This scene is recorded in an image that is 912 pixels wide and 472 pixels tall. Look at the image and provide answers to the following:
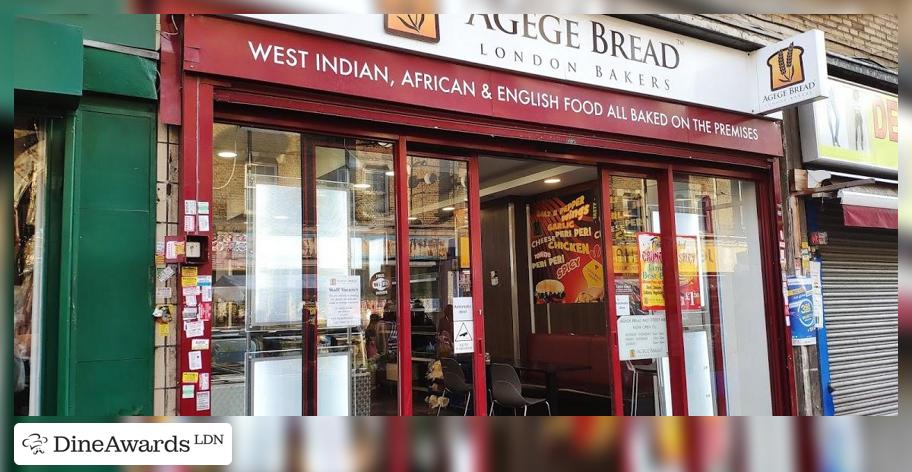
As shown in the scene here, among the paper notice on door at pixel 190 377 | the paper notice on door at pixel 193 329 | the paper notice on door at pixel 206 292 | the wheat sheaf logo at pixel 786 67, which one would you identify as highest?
the wheat sheaf logo at pixel 786 67

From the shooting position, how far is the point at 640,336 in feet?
18.5

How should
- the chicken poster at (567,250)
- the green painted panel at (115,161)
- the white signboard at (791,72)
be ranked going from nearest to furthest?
the green painted panel at (115,161), the white signboard at (791,72), the chicken poster at (567,250)

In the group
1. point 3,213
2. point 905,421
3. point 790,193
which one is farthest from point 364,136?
point 790,193

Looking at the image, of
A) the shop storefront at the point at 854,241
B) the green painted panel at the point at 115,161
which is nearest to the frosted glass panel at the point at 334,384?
the green painted panel at the point at 115,161

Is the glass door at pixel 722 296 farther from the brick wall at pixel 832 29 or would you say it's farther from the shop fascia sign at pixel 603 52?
the brick wall at pixel 832 29

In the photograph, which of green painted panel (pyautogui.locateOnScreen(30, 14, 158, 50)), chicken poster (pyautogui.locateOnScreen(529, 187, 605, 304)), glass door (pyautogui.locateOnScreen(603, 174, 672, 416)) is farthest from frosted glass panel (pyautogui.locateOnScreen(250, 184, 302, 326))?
chicken poster (pyautogui.locateOnScreen(529, 187, 605, 304))

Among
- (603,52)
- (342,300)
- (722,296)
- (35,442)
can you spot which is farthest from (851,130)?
(35,442)

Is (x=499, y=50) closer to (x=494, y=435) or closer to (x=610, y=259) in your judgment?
(x=610, y=259)

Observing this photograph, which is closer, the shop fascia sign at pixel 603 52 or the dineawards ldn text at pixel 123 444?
the dineawards ldn text at pixel 123 444

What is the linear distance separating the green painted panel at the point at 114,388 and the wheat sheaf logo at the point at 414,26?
254 centimetres

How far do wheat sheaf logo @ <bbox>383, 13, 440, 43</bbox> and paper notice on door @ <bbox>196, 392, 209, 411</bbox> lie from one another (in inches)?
99.3

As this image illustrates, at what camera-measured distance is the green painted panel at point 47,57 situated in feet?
9.65

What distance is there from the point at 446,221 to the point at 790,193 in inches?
151

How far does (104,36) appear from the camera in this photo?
3.45 m
